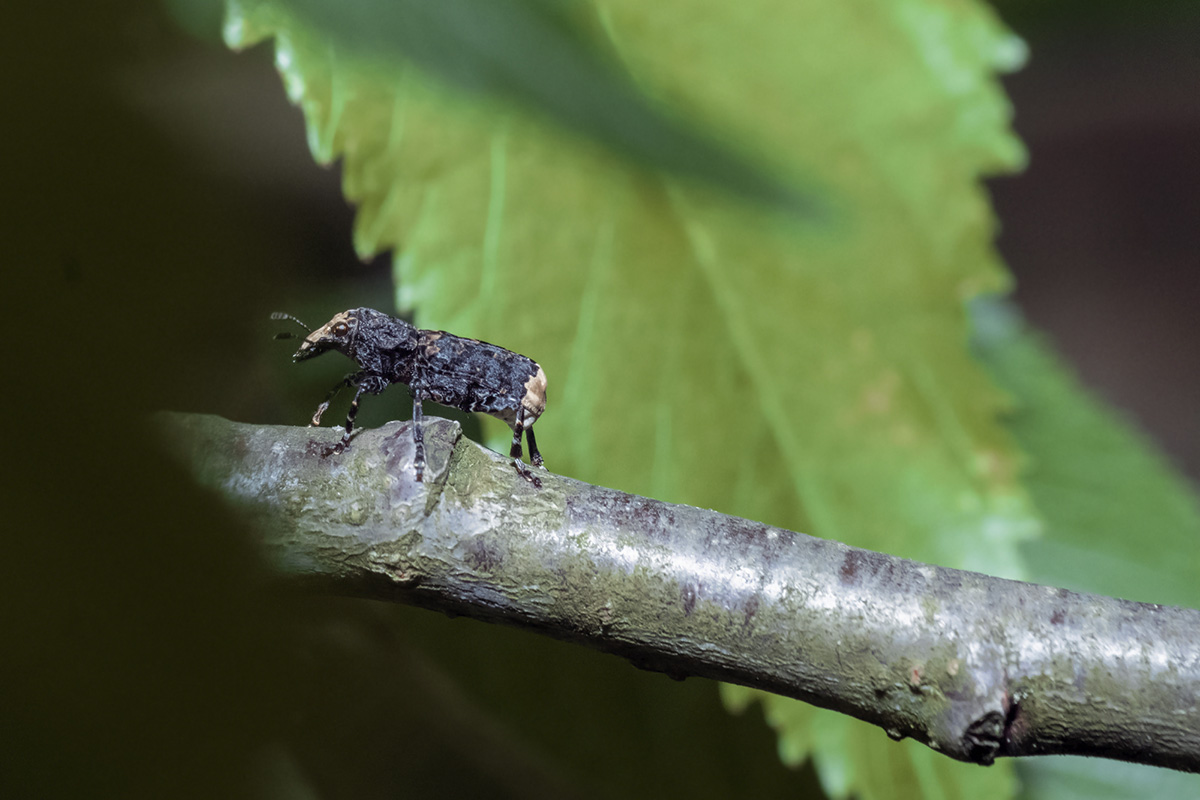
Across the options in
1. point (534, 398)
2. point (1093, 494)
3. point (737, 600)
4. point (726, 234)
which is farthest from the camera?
point (1093, 494)

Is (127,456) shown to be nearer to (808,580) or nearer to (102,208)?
(102,208)

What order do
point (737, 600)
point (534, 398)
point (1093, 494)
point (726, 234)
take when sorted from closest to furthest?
point (737, 600), point (534, 398), point (726, 234), point (1093, 494)

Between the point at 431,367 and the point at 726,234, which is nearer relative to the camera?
the point at 431,367

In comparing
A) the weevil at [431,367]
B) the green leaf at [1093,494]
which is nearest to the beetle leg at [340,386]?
the weevil at [431,367]

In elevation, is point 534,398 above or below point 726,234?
below

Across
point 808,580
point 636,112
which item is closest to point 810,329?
point 636,112

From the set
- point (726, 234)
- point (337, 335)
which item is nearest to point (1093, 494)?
point (726, 234)

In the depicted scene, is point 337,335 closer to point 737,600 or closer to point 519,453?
point 519,453
